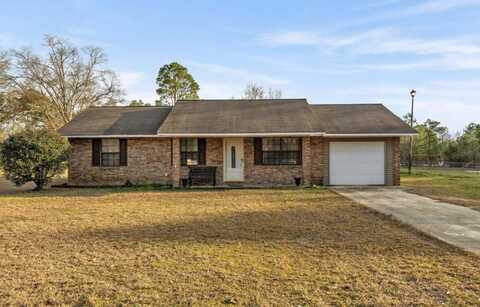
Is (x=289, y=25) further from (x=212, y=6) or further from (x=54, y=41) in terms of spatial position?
(x=54, y=41)

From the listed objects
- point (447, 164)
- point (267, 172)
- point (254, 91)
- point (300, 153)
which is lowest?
point (447, 164)

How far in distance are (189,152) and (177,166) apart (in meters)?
A: 0.86

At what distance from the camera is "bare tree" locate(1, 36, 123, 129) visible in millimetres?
27391

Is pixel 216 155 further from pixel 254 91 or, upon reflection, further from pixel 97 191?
pixel 254 91

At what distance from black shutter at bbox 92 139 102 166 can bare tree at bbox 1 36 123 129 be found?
17070 millimetres

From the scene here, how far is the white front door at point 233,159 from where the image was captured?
14.0 metres

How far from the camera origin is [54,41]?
30406 millimetres

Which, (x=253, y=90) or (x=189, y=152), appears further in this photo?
(x=253, y=90)

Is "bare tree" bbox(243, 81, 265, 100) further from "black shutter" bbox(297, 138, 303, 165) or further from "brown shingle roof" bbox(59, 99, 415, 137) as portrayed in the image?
"black shutter" bbox(297, 138, 303, 165)

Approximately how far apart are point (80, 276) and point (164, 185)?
10.3 m

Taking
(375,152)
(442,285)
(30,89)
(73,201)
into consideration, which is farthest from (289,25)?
(30,89)

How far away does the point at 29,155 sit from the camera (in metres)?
12.2

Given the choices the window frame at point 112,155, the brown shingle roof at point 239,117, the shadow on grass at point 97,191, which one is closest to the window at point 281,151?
the brown shingle roof at point 239,117

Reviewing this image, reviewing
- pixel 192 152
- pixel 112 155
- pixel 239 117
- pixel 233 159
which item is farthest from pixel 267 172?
pixel 112 155
